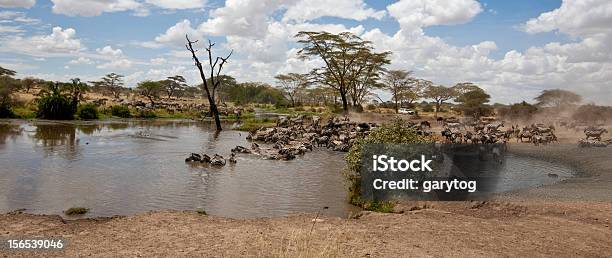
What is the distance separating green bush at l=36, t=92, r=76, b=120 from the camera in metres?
46.0

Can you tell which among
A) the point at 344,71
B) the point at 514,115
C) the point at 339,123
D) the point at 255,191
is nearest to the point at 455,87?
the point at 514,115

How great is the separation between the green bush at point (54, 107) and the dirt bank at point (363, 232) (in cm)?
3845

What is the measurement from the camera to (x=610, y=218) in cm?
1319

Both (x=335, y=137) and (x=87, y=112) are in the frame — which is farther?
(x=87, y=112)

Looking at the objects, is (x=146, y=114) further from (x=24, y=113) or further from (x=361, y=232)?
(x=361, y=232)

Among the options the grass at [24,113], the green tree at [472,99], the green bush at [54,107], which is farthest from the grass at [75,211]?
Result: the green tree at [472,99]

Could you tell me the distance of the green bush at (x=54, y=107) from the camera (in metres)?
46.0

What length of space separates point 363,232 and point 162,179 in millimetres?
10058

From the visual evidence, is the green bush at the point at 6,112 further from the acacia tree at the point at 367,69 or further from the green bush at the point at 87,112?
the acacia tree at the point at 367,69

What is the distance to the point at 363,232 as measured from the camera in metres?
11.2

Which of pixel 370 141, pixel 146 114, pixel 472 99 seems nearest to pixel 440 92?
pixel 472 99

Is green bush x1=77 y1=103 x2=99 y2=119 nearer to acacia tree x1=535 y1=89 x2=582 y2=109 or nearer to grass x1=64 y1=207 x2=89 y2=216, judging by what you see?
grass x1=64 y1=207 x2=89 y2=216

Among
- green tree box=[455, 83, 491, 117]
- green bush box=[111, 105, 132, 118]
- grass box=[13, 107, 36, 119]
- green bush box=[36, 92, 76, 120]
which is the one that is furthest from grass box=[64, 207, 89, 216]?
green tree box=[455, 83, 491, 117]

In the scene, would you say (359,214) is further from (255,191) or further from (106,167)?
(106,167)
